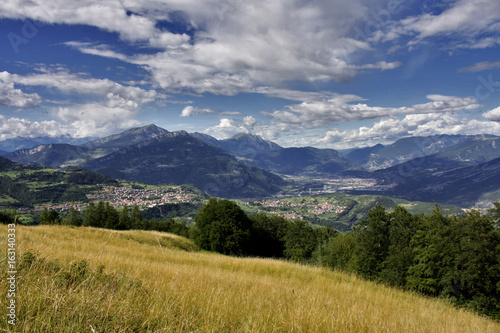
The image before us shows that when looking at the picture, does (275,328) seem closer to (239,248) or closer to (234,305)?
(234,305)

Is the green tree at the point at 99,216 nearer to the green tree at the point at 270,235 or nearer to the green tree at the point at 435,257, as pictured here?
the green tree at the point at 270,235

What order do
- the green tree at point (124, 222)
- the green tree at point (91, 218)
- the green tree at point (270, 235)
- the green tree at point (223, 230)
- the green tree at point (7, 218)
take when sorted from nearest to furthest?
1. the green tree at point (7, 218)
2. the green tree at point (223, 230)
3. the green tree at point (91, 218)
4. the green tree at point (124, 222)
5. the green tree at point (270, 235)

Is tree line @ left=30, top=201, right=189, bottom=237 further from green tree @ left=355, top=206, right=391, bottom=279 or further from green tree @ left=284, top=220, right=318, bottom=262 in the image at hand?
green tree @ left=355, top=206, right=391, bottom=279

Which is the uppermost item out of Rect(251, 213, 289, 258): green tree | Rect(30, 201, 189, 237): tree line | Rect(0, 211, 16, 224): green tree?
Rect(0, 211, 16, 224): green tree

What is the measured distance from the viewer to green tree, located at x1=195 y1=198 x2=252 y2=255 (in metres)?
43.6

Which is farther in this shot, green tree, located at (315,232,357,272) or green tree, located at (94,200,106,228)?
green tree, located at (94,200,106,228)

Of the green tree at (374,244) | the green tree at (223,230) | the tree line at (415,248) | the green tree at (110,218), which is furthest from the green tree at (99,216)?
the green tree at (374,244)

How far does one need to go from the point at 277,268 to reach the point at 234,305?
6977mm

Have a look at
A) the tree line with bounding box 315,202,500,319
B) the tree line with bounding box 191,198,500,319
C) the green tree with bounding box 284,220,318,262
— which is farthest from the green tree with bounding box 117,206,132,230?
the tree line with bounding box 315,202,500,319

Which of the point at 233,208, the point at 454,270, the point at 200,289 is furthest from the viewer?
the point at 233,208

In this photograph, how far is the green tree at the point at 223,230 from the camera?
43.6 m

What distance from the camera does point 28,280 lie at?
338cm

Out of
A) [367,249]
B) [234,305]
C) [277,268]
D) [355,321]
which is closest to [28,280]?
[234,305]

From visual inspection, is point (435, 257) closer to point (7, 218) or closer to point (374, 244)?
point (374, 244)
